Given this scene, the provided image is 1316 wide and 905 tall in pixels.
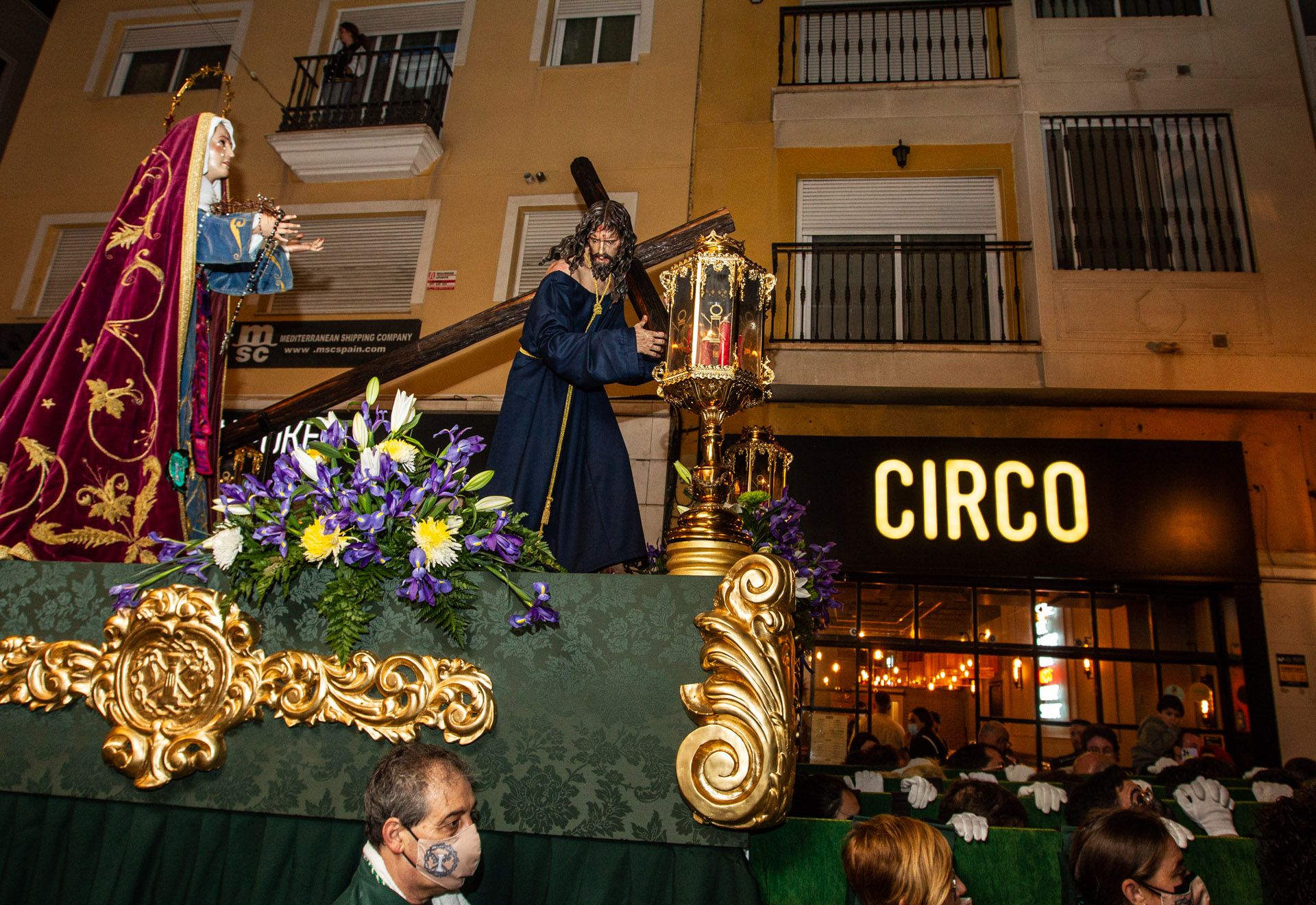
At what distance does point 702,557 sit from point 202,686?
96 centimetres

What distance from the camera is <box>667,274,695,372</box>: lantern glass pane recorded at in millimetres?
2170

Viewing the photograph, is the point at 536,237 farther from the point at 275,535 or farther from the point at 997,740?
the point at 275,535

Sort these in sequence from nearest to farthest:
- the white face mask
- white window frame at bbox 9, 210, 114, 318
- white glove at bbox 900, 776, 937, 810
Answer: the white face mask → white glove at bbox 900, 776, 937, 810 → white window frame at bbox 9, 210, 114, 318

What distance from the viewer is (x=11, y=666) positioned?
170 centimetres

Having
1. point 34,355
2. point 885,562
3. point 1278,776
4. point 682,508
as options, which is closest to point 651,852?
point 682,508

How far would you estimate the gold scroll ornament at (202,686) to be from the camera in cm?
155

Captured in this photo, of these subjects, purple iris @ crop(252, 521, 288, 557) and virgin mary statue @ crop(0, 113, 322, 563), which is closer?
purple iris @ crop(252, 521, 288, 557)

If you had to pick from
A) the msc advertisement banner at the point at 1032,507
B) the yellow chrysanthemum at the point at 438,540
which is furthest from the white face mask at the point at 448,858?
the msc advertisement banner at the point at 1032,507

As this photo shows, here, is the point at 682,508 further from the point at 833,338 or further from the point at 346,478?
the point at 833,338

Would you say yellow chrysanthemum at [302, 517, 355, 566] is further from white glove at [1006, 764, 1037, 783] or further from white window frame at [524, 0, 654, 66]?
white window frame at [524, 0, 654, 66]

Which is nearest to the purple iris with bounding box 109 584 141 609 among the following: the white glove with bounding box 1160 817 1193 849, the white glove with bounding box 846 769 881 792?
the white glove with bounding box 1160 817 1193 849

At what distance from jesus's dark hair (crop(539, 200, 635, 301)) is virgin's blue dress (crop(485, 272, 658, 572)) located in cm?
9

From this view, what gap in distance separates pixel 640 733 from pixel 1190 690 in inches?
268

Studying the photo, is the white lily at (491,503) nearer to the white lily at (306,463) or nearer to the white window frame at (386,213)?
the white lily at (306,463)
